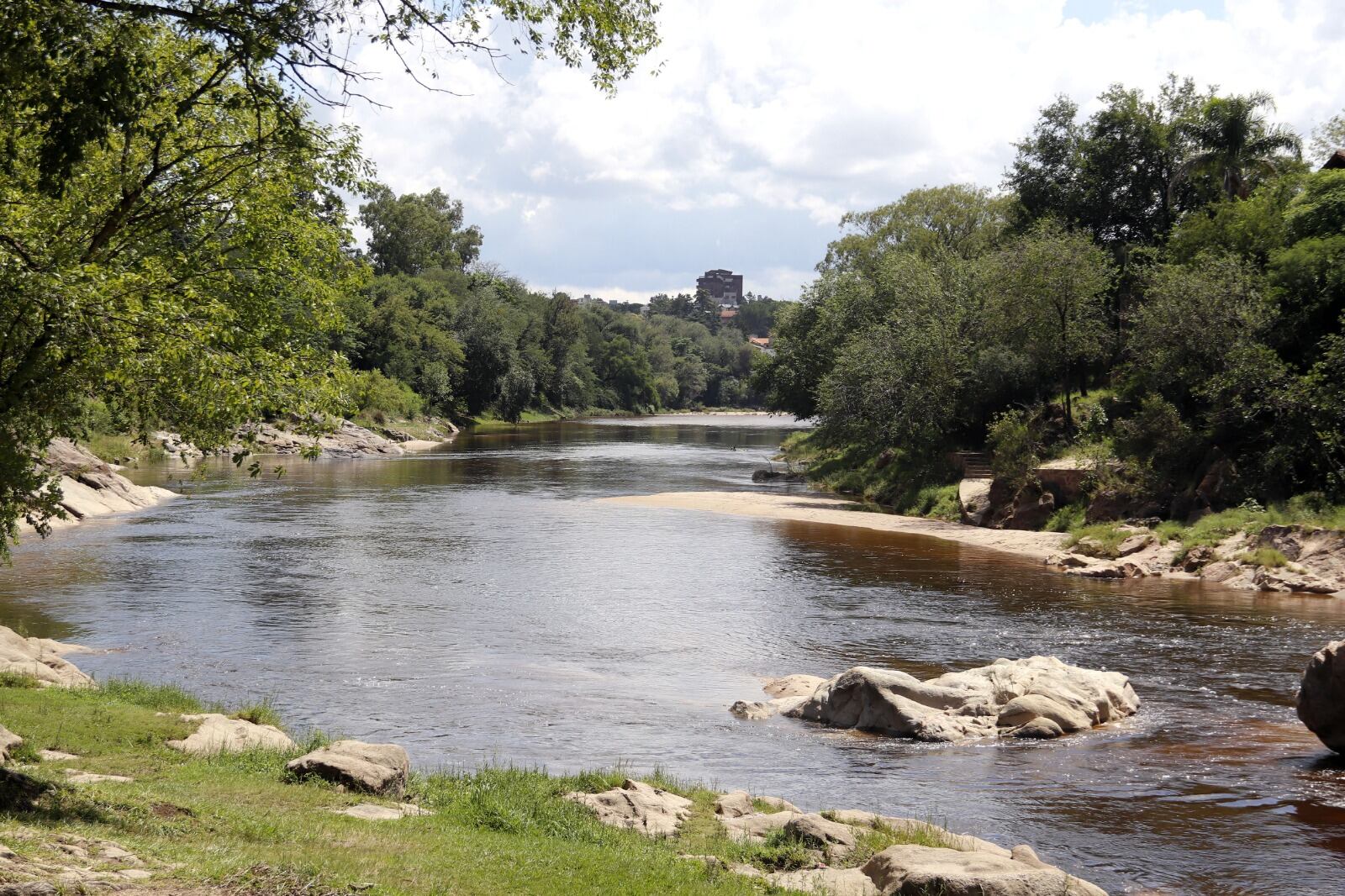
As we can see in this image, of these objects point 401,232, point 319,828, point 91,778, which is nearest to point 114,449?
point 91,778

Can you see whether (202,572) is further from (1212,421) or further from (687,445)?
(687,445)

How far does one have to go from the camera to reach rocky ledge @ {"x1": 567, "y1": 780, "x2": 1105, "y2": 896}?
973 centimetres

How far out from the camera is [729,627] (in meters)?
26.4

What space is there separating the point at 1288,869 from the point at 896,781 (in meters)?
4.91

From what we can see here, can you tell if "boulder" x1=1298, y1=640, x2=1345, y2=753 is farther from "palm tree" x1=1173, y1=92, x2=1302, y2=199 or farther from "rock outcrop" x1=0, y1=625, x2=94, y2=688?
"palm tree" x1=1173, y1=92, x2=1302, y2=199

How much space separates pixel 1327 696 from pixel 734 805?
8885mm

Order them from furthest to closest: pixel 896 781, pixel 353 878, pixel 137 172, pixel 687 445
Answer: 1. pixel 687 445
2. pixel 896 781
3. pixel 137 172
4. pixel 353 878

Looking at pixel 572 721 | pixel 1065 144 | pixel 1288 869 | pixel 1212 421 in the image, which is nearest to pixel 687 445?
pixel 1065 144

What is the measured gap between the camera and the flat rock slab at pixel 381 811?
1116 centimetres

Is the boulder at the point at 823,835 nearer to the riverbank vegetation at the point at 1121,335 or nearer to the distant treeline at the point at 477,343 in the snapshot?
the riverbank vegetation at the point at 1121,335

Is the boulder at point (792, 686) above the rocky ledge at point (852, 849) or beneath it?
beneath

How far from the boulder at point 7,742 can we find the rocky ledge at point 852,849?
5.91 metres

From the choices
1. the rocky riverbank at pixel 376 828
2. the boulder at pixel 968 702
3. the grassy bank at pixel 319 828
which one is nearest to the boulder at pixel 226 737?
the rocky riverbank at pixel 376 828

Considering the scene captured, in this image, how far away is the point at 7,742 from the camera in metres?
11.3
